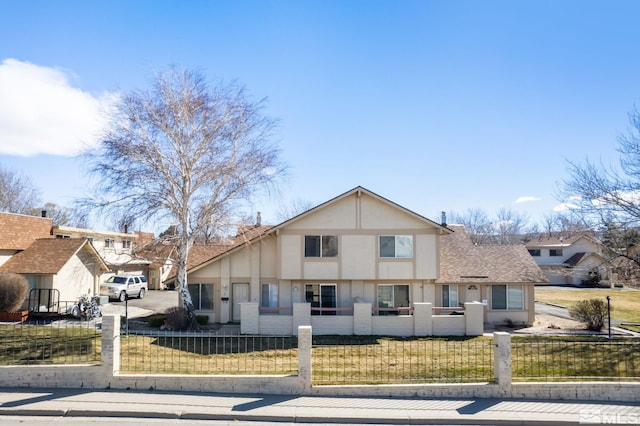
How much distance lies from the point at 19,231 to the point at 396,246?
21341 mm

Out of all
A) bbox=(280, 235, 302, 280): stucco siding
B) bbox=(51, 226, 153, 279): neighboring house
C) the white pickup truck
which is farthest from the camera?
bbox=(51, 226, 153, 279): neighboring house

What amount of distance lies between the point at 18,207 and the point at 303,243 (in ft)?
133

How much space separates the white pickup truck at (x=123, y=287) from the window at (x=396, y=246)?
17.7 m

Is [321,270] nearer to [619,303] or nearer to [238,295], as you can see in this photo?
[238,295]

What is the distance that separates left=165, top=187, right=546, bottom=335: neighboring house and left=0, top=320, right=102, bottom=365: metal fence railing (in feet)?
24.5

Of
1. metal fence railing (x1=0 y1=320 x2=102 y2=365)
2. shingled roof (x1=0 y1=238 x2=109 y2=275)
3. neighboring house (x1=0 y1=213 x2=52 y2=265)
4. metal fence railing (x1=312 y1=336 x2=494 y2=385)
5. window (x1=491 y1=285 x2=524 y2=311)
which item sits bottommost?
metal fence railing (x1=312 y1=336 x2=494 y2=385)

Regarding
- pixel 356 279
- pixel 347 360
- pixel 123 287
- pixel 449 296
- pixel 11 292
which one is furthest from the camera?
A: pixel 123 287

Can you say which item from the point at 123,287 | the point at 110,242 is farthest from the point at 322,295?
the point at 110,242

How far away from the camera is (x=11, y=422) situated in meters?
8.91

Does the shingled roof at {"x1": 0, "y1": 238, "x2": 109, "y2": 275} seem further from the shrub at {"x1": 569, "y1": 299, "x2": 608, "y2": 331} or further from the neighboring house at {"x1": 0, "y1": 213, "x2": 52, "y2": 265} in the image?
the shrub at {"x1": 569, "y1": 299, "x2": 608, "y2": 331}

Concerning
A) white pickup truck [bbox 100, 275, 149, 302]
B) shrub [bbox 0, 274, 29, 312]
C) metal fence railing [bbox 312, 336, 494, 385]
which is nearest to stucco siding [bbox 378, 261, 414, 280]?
metal fence railing [bbox 312, 336, 494, 385]

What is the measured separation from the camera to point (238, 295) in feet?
79.3

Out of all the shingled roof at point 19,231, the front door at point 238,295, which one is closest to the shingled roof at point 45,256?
the shingled roof at point 19,231

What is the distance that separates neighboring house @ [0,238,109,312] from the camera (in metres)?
23.8
